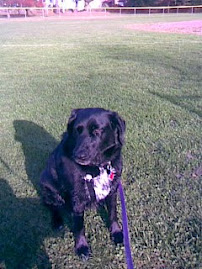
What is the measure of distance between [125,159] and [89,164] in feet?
5.94

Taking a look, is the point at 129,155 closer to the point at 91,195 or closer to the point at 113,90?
the point at 91,195

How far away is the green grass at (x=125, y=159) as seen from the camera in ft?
9.87

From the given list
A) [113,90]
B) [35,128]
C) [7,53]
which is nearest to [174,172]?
[35,128]

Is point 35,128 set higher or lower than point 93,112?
lower

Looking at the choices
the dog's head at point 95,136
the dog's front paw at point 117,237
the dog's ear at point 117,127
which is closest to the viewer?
the dog's head at point 95,136

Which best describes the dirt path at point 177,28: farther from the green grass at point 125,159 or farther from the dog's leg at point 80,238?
the dog's leg at point 80,238

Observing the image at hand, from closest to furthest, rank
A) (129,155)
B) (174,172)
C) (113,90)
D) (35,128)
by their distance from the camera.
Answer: (174,172) → (129,155) → (35,128) → (113,90)

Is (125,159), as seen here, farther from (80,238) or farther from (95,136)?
(95,136)

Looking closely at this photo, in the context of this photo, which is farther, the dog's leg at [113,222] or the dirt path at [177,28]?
the dirt path at [177,28]

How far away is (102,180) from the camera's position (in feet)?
9.79

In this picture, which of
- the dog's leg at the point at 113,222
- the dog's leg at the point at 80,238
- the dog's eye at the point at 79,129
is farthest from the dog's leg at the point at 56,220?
the dog's eye at the point at 79,129

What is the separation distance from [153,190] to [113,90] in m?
4.53

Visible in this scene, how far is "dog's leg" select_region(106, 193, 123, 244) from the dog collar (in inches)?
6.7

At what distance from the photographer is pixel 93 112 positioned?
286cm
